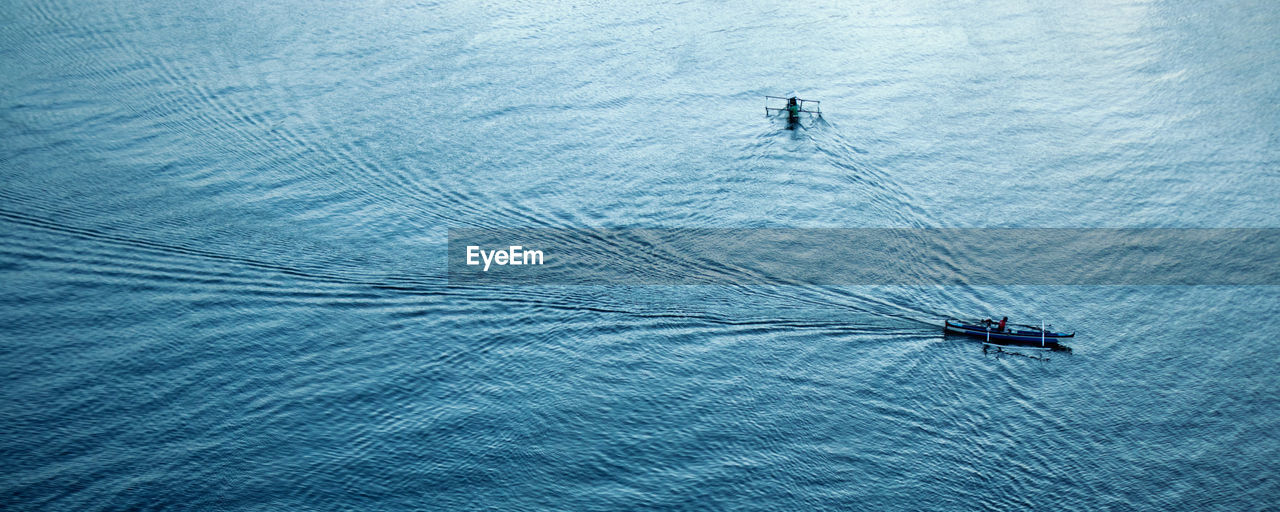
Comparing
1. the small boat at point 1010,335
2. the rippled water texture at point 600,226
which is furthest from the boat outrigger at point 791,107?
the small boat at point 1010,335

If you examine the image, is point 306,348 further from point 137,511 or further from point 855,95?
point 855,95

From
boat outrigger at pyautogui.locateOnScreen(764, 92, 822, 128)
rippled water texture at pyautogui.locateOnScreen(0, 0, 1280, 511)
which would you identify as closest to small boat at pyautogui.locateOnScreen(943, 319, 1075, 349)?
rippled water texture at pyautogui.locateOnScreen(0, 0, 1280, 511)

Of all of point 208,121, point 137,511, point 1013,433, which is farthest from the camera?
point 208,121

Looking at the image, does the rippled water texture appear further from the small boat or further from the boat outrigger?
the boat outrigger

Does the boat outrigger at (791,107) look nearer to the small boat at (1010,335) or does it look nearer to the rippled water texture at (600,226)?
the rippled water texture at (600,226)

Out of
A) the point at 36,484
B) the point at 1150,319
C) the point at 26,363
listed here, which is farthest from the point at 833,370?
the point at 26,363

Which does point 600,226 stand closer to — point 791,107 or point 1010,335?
point 791,107

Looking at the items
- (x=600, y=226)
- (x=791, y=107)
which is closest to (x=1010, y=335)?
(x=600, y=226)
